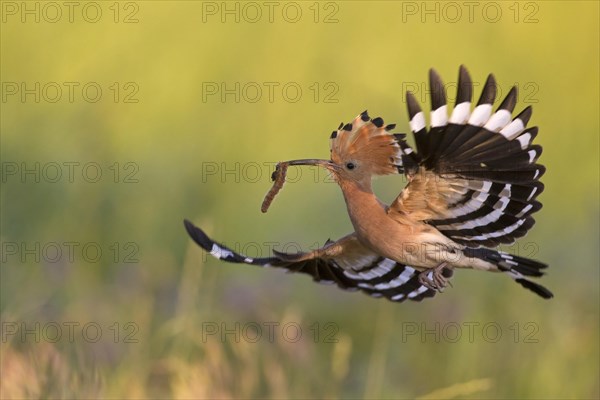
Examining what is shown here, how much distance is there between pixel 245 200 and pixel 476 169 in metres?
3.05

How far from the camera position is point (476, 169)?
354 cm

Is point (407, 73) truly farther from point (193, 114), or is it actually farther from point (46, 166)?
point (46, 166)

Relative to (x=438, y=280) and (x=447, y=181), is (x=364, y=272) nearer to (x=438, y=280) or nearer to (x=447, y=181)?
(x=438, y=280)

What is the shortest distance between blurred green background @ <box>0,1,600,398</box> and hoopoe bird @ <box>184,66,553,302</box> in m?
0.80

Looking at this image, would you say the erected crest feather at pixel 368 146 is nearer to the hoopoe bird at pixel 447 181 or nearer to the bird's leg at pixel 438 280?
the hoopoe bird at pixel 447 181

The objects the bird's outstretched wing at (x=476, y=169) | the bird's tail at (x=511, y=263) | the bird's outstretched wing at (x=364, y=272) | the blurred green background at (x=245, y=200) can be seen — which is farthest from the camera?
the blurred green background at (x=245, y=200)

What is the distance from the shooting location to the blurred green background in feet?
16.2

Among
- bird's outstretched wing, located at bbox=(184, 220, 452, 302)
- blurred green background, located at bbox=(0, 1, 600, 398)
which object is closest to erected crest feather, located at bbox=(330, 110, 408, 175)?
bird's outstretched wing, located at bbox=(184, 220, 452, 302)

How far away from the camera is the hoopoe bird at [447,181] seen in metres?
3.49

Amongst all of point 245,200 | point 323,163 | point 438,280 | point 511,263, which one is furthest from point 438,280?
point 245,200

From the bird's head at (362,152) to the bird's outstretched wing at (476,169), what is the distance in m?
0.07

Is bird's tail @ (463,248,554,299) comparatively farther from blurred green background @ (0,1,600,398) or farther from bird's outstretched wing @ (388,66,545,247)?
blurred green background @ (0,1,600,398)

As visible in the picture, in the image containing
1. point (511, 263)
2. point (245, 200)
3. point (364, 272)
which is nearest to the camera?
point (511, 263)

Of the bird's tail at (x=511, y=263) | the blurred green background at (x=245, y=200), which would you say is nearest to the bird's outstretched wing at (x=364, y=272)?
the blurred green background at (x=245, y=200)
